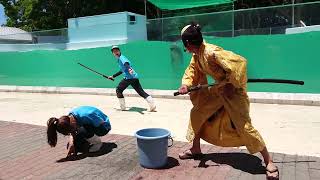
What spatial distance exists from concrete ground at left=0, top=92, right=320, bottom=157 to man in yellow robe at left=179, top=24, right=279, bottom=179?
4.34ft

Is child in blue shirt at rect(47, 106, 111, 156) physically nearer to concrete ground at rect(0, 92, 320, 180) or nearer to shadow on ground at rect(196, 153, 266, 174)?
concrete ground at rect(0, 92, 320, 180)

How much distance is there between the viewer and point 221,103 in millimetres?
4867

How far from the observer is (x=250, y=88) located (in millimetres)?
11719

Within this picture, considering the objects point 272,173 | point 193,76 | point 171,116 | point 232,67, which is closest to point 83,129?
point 193,76

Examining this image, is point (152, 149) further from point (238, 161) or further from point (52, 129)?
point (52, 129)

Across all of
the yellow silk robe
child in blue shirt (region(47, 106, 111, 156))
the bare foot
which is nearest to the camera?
the bare foot

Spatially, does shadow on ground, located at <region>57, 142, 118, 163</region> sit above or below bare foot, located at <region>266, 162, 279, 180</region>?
A: below

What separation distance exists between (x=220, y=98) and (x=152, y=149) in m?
0.99

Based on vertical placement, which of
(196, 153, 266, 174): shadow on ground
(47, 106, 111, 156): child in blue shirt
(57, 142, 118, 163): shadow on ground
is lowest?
(57, 142, 118, 163): shadow on ground

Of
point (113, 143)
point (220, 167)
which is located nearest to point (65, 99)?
point (113, 143)

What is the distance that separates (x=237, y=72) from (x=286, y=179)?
126 centimetres

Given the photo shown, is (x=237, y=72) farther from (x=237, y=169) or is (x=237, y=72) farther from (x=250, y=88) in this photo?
(x=250, y=88)

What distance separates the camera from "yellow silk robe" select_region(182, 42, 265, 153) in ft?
15.0

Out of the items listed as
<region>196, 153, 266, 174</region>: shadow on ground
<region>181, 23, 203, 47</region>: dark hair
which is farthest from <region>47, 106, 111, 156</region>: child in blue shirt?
<region>181, 23, 203, 47</region>: dark hair
